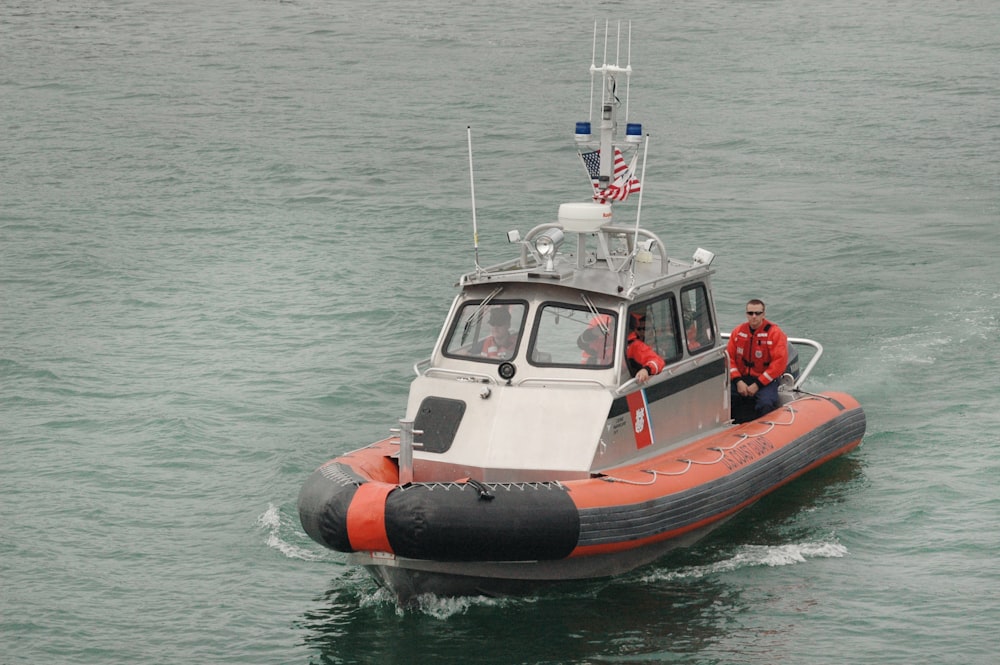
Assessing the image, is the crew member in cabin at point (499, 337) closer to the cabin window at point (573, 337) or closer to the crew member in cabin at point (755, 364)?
the cabin window at point (573, 337)

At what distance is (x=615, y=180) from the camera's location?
12.9m

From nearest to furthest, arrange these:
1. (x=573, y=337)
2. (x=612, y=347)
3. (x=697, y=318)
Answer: (x=612, y=347) → (x=573, y=337) → (x=697, y=318)

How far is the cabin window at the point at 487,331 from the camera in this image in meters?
11.7

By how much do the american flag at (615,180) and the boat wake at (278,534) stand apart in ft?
12.6

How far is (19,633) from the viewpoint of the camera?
422 inches

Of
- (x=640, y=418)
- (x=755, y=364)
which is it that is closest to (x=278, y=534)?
(x=640, y=418)

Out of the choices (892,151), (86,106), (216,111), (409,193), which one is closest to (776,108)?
(892,151)

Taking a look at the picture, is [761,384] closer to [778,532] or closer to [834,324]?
[778,532]

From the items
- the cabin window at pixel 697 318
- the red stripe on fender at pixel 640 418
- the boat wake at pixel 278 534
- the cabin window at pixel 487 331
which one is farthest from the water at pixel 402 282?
the cabin window at pixel 487 331

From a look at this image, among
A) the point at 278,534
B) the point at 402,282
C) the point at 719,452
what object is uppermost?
the point at 719,452

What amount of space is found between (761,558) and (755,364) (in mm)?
2279

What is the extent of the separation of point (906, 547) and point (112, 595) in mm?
6264

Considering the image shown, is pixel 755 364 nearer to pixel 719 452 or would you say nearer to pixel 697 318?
pixel 697 318

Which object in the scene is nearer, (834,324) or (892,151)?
(834,324)
